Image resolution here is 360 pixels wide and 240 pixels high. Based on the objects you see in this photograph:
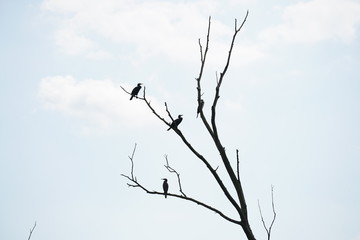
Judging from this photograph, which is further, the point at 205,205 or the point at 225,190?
the point at 205,205

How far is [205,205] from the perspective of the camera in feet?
12.0

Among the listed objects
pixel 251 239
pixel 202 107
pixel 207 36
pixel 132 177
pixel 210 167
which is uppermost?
pixel 207 36

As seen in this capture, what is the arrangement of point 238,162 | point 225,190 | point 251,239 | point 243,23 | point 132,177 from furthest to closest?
point 132,177, point 243,23, point 238,162, point 225,190, point 251,239

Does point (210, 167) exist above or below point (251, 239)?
above

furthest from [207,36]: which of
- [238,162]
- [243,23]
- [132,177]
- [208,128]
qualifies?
[132,177]

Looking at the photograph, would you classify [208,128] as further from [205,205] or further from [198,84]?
[205,205]

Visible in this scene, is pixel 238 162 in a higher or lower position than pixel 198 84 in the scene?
lower

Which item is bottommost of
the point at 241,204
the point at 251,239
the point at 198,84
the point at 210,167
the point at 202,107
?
the point at 251,239

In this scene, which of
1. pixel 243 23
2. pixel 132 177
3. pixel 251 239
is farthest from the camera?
pixel 132 177

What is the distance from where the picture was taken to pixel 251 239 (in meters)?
3.17

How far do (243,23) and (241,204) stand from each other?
6.57 feet

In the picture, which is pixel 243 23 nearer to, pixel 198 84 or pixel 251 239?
pixel 198 84

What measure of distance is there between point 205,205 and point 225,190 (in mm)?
366

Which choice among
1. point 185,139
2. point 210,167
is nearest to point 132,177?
point 185,139
